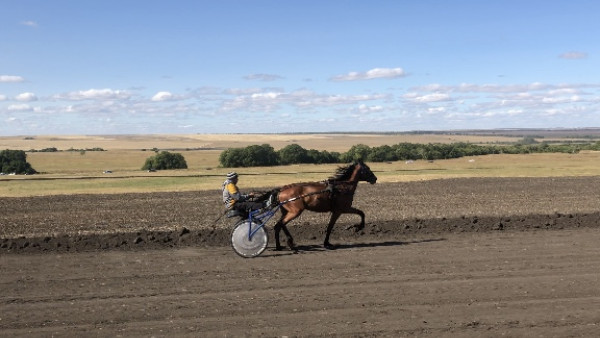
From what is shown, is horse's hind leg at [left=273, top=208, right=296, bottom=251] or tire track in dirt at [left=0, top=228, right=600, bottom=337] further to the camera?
horse's hind leg at [left=273, top=208, right=296, bottom=251]

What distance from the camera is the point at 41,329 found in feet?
29.1

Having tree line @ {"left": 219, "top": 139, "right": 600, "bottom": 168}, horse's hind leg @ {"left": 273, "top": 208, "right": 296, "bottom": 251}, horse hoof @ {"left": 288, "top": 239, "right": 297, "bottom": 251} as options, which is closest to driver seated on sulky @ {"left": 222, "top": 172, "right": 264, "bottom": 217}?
horse's hind leg @ {"left": 273, "top": 208, "right": 296, "bottom": 251}

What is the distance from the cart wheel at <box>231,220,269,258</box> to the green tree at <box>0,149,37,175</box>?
65857 mm

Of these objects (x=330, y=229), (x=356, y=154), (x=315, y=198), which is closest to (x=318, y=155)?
(x=356, y=154)

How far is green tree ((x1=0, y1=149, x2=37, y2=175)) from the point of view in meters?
74.9

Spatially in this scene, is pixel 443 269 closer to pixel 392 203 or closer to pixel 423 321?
pixel 423 321

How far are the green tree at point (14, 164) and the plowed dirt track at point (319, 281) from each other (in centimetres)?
5931

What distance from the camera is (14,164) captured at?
249 ft

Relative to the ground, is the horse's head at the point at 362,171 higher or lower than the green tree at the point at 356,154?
higher

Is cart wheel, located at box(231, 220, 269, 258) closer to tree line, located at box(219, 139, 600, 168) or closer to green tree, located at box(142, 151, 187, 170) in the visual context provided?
tree line, located at box(219, 139, 600, 168)

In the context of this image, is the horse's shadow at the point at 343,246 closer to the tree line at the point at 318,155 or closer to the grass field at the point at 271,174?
the grass field at the point at 271,174

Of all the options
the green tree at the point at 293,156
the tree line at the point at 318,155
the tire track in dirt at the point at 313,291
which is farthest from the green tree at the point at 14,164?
the tire track in dirt at the point at 313,291

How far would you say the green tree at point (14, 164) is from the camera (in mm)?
74875

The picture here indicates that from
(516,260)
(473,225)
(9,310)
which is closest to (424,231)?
(473,225)
